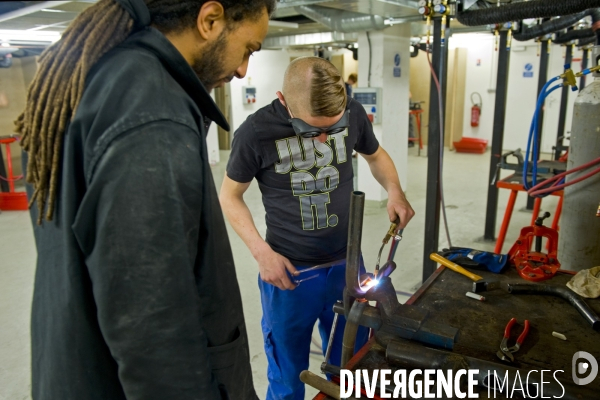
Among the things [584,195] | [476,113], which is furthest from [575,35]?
[476,113]

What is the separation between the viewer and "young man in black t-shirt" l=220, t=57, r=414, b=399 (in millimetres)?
1354

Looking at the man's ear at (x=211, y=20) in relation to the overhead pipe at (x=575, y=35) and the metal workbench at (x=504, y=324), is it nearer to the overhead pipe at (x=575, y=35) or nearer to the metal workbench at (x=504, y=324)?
the metal workbench at (x=504, y=324)

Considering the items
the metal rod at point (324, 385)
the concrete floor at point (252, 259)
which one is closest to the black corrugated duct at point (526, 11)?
→ the metal rod at point (324, 385)

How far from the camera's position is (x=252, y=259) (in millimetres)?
3248

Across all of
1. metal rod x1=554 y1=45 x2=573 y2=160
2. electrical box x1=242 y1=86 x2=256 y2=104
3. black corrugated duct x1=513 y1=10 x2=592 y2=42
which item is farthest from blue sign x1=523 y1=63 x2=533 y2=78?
black corrugated duct x1=513 y1=10 x2=592 y2=42

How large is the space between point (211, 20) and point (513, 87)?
7.81 meters

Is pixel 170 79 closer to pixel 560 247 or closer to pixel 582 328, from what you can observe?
pixel 582 328

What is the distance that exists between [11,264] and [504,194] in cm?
464

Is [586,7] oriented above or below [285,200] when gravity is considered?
above

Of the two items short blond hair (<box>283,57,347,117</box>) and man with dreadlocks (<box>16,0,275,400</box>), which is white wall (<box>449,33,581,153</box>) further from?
man with dreadlocks (<box>16,0,275,400</box>)

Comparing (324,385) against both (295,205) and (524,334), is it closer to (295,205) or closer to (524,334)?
(524,334)

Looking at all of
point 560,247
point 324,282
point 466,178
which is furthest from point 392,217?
point 466,178

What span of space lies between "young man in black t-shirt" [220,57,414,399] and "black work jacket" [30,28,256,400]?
0.69 m

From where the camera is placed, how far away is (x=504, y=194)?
16.0 ft
